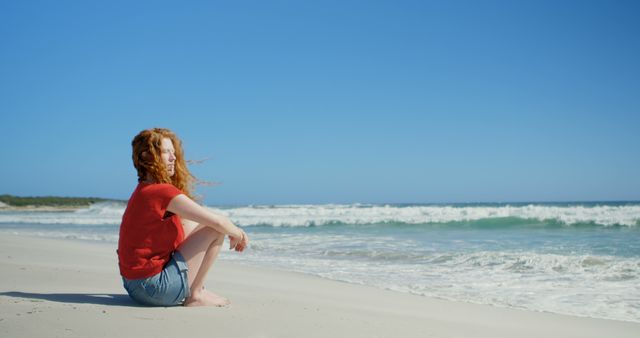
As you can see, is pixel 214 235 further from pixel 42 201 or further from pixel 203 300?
pixel 42 201

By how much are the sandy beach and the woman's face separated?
95cm

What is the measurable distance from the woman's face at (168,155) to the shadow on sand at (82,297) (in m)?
0.98

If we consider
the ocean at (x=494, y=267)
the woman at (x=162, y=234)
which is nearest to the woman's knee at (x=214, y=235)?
the woman at (x=162, y=234)

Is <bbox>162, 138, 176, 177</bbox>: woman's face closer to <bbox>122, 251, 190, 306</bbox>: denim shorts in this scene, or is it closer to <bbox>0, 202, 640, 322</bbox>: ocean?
<bbox>122, 251, 190, 306</bbox>: denim shorts

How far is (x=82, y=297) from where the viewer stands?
3.92 m

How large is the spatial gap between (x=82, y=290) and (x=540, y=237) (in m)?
11.4

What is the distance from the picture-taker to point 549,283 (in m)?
6.44

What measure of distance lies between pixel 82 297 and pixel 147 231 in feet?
3.27

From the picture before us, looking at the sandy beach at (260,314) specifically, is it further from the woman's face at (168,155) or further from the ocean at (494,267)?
the woman's face at (168,155)

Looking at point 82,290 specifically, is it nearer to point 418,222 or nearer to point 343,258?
point 343,258

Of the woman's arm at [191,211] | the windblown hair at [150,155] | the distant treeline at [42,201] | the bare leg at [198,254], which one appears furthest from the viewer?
the distant treeline at [42,201]

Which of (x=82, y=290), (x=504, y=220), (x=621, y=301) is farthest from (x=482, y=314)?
(x=504, y=220)

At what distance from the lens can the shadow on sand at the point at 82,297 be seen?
368 centimetres

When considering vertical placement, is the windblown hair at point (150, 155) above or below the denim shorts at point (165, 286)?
above
